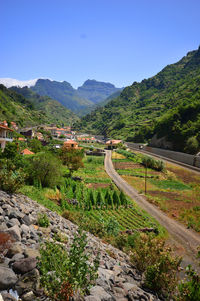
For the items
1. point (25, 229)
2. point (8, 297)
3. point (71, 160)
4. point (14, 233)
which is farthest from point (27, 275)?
point (71, 160)

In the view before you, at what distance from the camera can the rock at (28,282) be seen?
4.83 m

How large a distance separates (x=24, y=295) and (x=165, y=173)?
51.1 metres

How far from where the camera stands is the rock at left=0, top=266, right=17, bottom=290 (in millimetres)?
4746

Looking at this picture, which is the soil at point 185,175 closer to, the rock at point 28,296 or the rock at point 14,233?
the rock at point 14,233

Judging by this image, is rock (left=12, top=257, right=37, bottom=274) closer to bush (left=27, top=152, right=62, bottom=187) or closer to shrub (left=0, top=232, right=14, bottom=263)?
shrub (left=0, top=232, right=14, bottom=263)

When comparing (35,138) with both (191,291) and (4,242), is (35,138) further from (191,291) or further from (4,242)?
(191,291)

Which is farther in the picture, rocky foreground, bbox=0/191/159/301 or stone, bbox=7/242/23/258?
stone, bbox=7/242/23/258

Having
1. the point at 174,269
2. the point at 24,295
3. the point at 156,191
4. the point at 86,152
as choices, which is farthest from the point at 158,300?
the point at 86,152

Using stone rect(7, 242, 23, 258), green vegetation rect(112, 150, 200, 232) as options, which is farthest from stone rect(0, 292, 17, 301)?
green vegetation rect(112, 150, 200, 232)

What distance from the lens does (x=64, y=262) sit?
498 cm

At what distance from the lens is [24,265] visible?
5.38 metres

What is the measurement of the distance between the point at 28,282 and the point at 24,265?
50cm

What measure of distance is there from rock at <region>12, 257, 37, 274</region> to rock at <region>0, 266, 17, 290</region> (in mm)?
230

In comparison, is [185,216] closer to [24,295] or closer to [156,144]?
[24,295]
